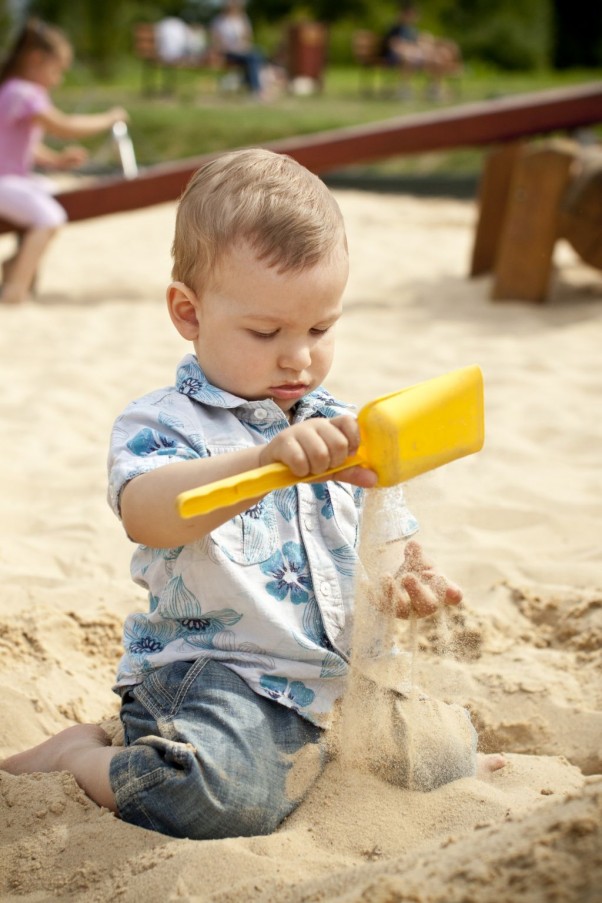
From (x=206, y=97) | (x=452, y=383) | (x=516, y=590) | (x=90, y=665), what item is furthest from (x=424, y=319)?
(x=206, y=97)

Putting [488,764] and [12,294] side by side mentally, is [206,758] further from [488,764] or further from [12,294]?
[12,294]

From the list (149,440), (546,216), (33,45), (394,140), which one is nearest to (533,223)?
(546,216)

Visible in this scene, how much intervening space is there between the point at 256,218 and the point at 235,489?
47cm

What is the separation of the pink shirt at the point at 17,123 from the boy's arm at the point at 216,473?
4760 mm

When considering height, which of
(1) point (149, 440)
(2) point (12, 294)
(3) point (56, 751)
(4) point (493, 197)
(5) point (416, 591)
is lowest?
(2) point (12, 294)

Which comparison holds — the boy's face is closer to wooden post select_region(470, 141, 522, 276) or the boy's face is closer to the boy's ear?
the boy's ear

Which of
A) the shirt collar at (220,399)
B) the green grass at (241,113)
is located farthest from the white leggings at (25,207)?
the shirt collar at (220,399)

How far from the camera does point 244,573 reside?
171cm

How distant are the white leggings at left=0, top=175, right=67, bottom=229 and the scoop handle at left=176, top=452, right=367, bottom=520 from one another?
465 cm

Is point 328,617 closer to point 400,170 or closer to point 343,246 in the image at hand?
point 343,246

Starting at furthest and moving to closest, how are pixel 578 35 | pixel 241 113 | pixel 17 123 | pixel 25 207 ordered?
pixel 578 35 → pixel 241 113 → pixel 17 123 → pixel 25 207

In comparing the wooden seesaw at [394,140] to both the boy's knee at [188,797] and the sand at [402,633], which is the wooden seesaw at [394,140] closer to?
the sand at [402,633]

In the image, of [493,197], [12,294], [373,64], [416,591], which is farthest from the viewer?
[373,64]

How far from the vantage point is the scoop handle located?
1.39 meters
